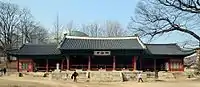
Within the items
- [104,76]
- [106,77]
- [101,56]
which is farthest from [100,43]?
[106,77]

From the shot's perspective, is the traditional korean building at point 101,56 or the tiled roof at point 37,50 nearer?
the traditional korean building at point 101,56

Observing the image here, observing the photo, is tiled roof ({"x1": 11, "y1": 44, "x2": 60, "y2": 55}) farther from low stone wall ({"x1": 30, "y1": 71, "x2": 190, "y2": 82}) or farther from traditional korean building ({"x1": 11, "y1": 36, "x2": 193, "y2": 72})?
low stone wall ({"x1": 30, "y1": 71, "x2": 190, "y2": 82})

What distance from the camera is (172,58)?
58469 millimetres

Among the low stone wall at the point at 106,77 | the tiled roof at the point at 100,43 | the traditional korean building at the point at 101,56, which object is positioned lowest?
the low stone wall at the point at 106,77

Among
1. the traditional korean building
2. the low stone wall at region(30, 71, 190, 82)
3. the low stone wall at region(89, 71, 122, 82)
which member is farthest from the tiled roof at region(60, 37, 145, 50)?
the low stone wall at region(89, 71, 122, 82)

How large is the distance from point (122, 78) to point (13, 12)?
4427 centimetres

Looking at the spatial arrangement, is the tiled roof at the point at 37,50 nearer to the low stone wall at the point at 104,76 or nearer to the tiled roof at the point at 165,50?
the low stone wall at the point at 104,76

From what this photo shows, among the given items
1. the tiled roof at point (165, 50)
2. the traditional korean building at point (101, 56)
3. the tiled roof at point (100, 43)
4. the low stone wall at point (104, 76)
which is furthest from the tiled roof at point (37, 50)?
the tiled roof at point (165, 50)

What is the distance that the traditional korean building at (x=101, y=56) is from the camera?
181 ft

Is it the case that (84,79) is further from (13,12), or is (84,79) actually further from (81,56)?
(13,12)

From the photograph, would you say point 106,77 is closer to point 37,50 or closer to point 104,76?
point 104,76

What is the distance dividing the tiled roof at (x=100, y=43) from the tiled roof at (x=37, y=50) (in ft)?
8.61

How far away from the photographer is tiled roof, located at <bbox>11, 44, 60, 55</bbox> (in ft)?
191

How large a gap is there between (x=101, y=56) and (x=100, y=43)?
8.69 ft
